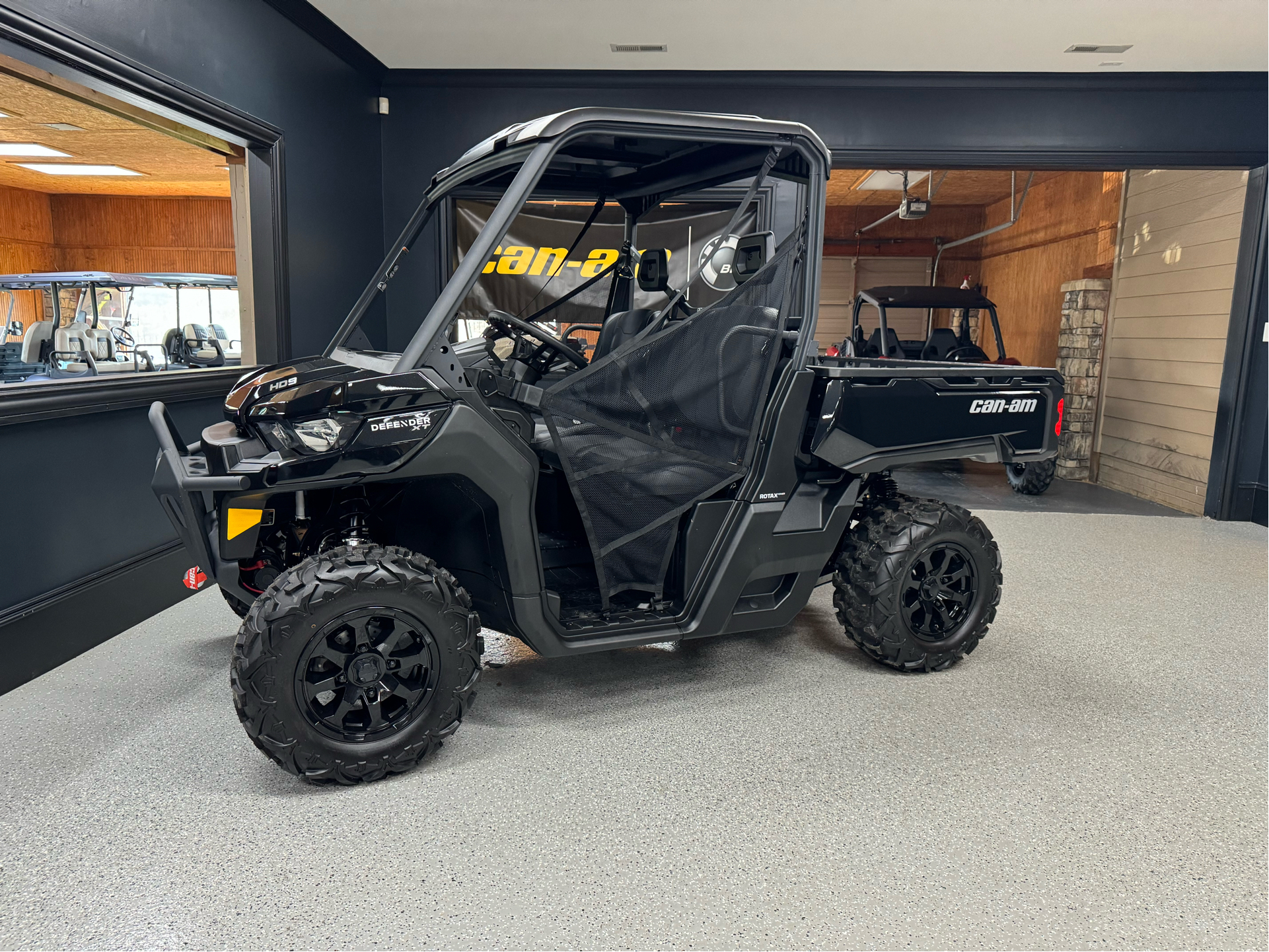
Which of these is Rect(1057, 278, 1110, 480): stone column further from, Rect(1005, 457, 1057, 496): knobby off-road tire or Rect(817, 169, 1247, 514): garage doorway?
Rect(1005, 457, 1057, 496): knobby off-road tire

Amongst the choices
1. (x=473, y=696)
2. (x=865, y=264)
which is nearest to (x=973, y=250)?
(x=865, y=264)

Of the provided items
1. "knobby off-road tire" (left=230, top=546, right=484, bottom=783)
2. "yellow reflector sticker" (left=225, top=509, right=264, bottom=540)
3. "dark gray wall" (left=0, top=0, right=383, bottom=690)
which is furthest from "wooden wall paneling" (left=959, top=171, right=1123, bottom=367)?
"yellow reflector sticker" (left=225, top=509, right=264, bottom=540)

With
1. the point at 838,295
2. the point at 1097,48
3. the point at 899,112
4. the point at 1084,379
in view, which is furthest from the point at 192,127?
the point at 838,295

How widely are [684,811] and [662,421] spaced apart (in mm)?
1124

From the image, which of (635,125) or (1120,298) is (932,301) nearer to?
(1120,298)

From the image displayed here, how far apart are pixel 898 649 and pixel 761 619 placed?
1.77 feet

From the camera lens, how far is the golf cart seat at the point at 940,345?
821cm

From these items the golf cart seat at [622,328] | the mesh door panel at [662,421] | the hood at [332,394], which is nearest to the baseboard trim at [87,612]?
the hood at [332,394]

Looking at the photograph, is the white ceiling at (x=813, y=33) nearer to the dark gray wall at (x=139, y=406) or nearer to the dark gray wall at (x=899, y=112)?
the dark gray wall at (x=899, y=112)

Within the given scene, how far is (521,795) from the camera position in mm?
2256

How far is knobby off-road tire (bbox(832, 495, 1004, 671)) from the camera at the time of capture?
2992 mm

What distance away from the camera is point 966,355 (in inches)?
321

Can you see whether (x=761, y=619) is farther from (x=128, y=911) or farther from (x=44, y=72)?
(x=44, y=72)

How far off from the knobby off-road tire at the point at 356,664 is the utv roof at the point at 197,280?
8.06 metres
